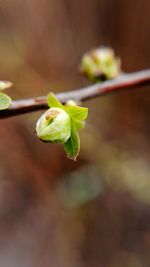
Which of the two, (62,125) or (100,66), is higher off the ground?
(62,125)

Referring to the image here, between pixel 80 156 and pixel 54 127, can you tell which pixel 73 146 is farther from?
pixel 80 156

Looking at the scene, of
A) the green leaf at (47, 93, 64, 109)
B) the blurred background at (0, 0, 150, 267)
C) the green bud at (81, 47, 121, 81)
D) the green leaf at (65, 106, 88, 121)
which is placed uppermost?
the green leaf at (47, 93, 64, 109)

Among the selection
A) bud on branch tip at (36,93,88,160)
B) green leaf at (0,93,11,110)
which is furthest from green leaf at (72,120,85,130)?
green leaf at (0,93,11,110)

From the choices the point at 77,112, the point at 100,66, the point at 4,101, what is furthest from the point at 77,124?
Answer: the point at 100,66

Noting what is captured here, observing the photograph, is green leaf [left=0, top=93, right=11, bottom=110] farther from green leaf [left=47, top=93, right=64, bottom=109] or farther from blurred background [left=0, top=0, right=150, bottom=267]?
blurred background [left=0, top=0, right=150, bottom=267]

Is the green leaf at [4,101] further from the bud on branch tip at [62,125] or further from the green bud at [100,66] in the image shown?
the green bud at [100,66]

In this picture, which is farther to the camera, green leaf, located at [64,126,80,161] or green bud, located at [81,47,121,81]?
green bud, located at [81,47,121,81]

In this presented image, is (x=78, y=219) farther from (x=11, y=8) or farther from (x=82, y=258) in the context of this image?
(x=11, y=8)

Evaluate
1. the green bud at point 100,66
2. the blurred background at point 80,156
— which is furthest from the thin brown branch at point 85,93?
the blurred background at point 80,156
